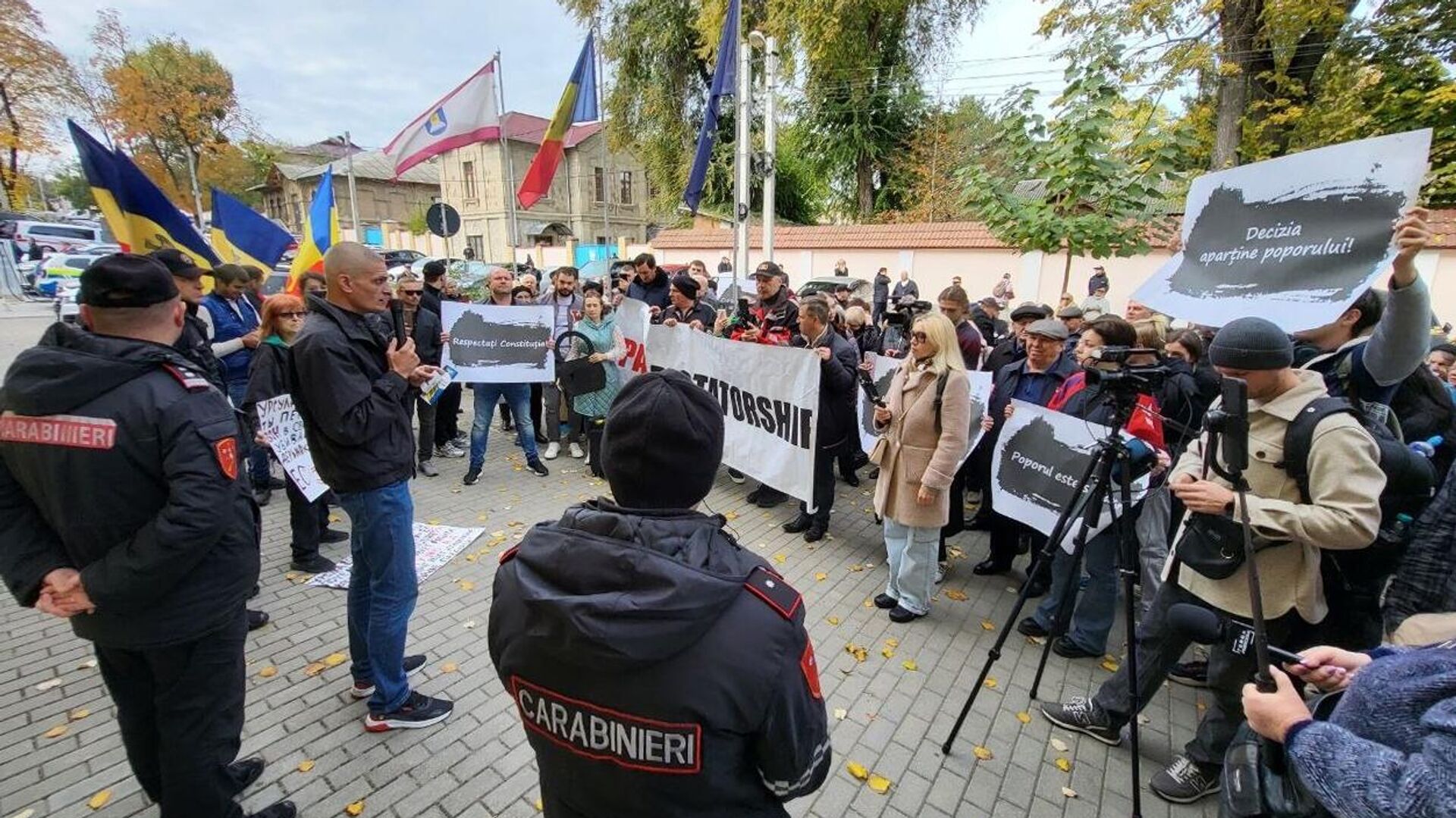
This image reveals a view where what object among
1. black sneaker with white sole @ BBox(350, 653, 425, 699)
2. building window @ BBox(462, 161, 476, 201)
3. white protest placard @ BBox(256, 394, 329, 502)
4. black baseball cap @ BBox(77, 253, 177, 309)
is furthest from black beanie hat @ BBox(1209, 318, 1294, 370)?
building window @ BBox(462, 161, 476, 201)

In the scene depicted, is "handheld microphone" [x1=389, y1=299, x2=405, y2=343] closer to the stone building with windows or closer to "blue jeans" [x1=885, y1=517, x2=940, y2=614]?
"blue jeans" [x1=885, y1=517, x2=940, y2=614]

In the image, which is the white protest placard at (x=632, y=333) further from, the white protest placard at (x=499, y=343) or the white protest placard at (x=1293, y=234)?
the white protest placard at (x=1293, y=234)

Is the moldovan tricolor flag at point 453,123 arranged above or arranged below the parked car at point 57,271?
above

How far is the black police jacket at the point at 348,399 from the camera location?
8.45ft

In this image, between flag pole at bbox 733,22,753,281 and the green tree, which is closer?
the green tree

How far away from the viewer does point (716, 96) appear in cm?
823

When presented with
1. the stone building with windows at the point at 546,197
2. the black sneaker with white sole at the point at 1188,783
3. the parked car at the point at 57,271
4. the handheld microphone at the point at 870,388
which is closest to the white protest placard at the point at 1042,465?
the handheld microphone at the point at 870,388

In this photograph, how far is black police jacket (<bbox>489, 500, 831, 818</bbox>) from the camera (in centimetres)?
113

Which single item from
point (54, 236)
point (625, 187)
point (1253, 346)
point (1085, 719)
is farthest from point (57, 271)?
point (625, 187)

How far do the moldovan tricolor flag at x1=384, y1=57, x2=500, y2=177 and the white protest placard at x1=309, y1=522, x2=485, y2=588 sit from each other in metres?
5.67

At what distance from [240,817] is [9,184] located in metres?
43.6

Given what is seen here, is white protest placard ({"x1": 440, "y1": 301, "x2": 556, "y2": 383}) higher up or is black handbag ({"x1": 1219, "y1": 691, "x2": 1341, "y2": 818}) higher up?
white protest placard ({"x1": 440, "y1": 301, "x2": 556, "y2": 383})

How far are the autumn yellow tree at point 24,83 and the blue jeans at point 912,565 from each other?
1600 inches

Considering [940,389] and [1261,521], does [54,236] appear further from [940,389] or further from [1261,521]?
[1261,521]
